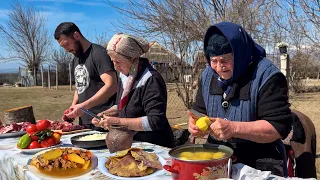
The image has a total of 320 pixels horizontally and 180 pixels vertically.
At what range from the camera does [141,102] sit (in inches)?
91.0

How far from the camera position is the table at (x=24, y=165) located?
5.11ft

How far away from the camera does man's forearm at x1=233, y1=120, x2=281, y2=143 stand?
1.61 meters

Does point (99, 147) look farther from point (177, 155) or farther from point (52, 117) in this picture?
point (52, 117)

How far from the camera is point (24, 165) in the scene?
2.00 meters

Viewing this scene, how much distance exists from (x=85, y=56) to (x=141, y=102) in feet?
4.34

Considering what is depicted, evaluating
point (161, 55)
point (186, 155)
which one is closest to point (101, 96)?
point (186, 155)

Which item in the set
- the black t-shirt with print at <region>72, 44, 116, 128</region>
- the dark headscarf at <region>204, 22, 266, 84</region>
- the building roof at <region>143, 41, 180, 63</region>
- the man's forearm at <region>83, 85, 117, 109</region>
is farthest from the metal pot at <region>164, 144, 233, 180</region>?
the building roof at <region>143, 41, 180, 63</region>

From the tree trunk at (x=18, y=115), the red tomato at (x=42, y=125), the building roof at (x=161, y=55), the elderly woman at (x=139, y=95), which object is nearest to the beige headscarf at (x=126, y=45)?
the elderly woman at (x=139, y=95)

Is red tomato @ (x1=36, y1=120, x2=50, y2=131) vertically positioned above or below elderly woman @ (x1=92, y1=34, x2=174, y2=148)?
below

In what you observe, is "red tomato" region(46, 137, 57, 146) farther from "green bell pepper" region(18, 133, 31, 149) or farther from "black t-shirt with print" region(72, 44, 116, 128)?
"black t-shirt with print" region(72, 44, 116, 128)

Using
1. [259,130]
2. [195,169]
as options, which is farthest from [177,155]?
[259,130]

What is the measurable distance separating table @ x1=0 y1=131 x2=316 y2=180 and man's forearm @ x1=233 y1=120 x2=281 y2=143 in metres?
0.15

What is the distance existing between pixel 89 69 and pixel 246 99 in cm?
191

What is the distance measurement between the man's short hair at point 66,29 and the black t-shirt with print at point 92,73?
0.77 ft
